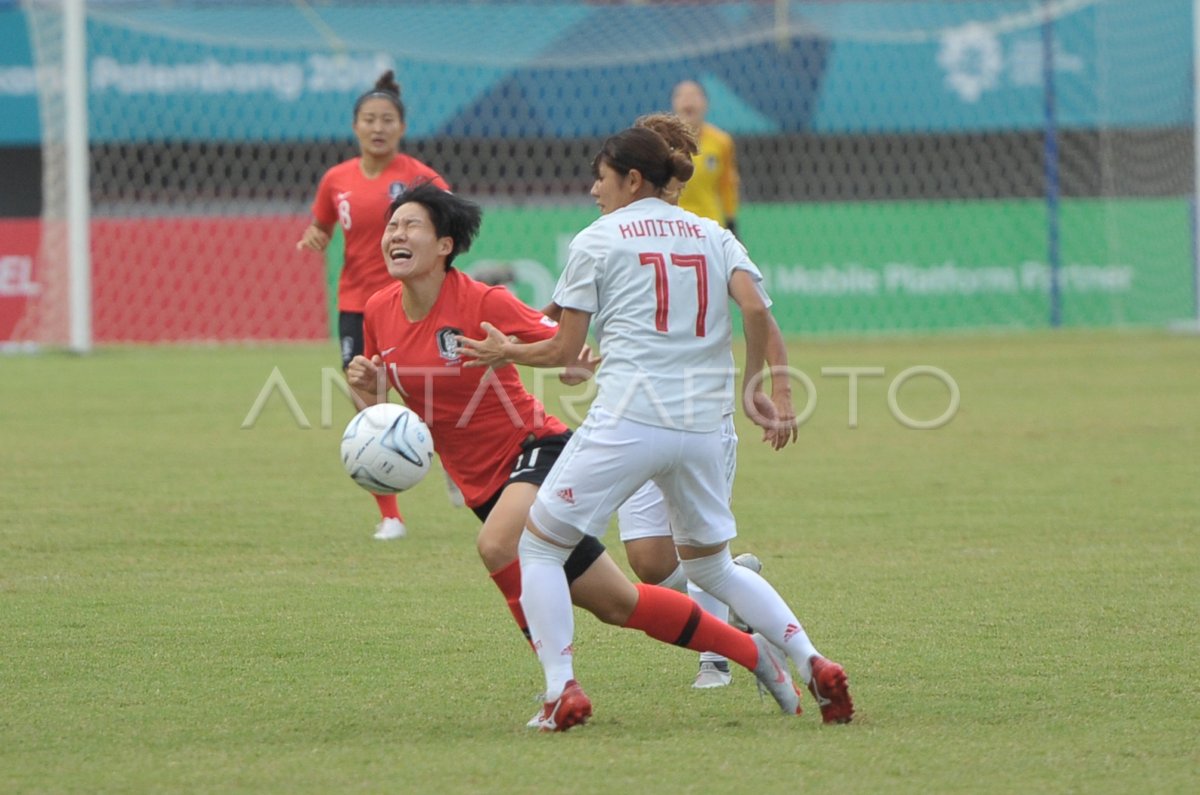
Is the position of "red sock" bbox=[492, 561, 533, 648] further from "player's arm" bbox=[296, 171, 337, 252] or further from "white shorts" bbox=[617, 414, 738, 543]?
"player's arm" bbox=[296, 171, 337, 252]

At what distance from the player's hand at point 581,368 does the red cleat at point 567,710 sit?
878 millimetres

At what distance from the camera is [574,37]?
21.5 m

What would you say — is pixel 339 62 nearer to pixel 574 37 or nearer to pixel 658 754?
pixel 574 37

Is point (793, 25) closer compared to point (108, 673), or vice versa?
point (108, 673)

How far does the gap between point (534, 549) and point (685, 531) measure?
16.8 inches

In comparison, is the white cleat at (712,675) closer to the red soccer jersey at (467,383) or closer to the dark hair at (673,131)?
the red soccer jersey at (467,383)

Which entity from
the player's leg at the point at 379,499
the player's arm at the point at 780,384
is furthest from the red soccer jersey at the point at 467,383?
the player's leg at the point at 379,499

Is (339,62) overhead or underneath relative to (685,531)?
overhead

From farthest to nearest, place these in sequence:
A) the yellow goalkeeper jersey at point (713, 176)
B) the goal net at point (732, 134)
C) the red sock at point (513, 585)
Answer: the goal net at point (732, 134), the yellow goalkeeper jersey at point (713, 176), the red sock at point (513, 585)

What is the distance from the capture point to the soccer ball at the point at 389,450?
5070 millimetres

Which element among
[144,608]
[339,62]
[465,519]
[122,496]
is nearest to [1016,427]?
[465,519]

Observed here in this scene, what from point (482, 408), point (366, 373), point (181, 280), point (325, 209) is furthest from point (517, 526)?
point (181, 280)

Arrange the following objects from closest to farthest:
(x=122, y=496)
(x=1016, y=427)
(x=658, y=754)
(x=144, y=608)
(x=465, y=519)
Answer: (x=658, y=754) → (x=144, y=608) → (x=465, y=519) → (x=122, y=496) → (x=1016, y=427)

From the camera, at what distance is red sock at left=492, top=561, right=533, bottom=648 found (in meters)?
5.00
